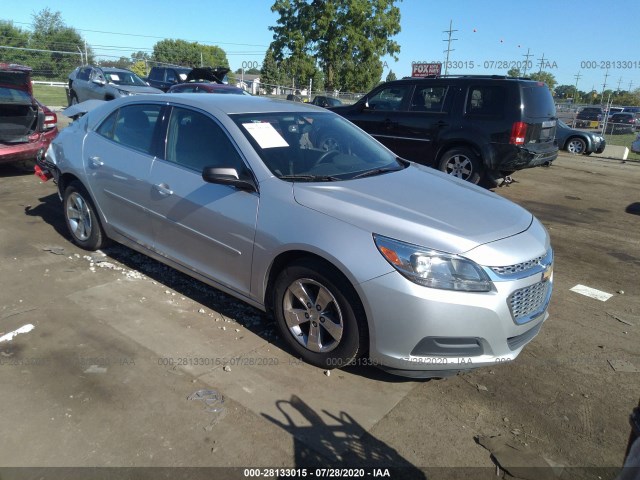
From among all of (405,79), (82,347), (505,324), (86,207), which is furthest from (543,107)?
(82,347)

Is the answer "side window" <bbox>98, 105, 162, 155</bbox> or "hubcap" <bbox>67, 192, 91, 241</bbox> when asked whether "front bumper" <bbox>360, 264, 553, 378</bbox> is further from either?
"hubcap" <bbox>67, 192, 91, 241</bbox>

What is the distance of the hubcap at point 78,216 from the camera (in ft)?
16.2

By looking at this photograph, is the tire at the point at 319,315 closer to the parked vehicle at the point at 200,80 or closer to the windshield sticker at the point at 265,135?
the windshield sticker at the point at 265,135

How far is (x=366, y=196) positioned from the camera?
3.23m

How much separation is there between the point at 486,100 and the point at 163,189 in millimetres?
5924

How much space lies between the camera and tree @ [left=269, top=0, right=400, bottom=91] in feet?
98.3

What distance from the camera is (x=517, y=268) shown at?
9.51ft

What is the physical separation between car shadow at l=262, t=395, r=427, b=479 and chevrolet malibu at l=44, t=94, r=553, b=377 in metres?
0.41

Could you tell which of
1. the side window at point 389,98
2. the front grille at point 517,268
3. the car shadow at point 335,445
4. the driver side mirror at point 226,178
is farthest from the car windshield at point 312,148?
the side window at point 389,98

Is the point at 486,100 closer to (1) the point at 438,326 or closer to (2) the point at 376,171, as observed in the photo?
(2) the point at 376,171

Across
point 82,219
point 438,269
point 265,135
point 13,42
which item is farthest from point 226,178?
point 13,42

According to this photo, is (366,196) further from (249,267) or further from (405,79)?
(405,79)

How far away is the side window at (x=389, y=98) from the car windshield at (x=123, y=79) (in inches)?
395

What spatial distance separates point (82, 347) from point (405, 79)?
7109mm
